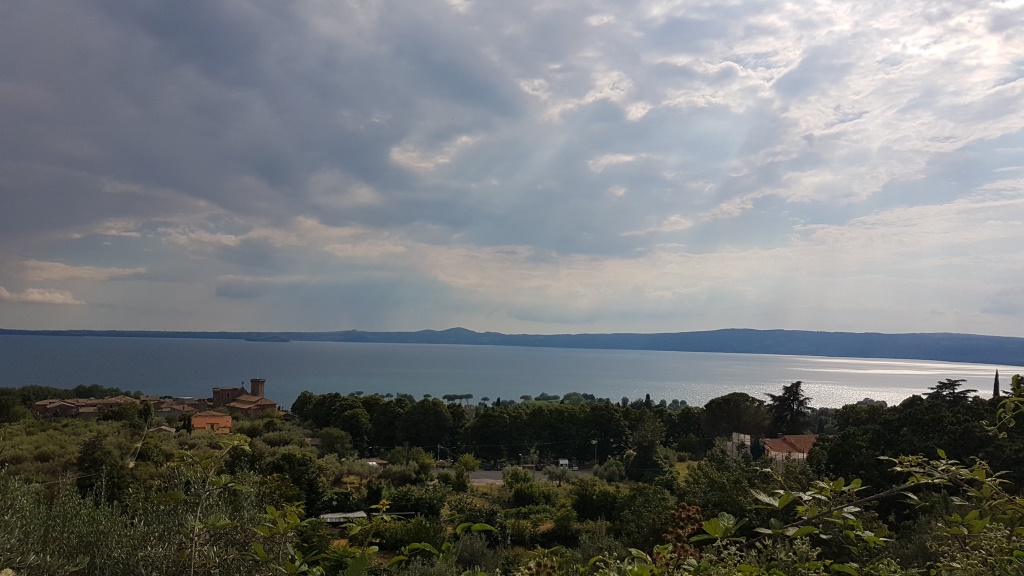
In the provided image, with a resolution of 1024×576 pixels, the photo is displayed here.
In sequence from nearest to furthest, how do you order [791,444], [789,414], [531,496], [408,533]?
[408,533]
[531,496]
[791,444]
[789,414]

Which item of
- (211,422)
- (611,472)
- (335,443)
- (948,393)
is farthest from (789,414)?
(211,422)

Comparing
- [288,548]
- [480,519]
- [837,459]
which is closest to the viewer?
[288,548]

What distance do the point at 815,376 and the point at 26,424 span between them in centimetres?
15795

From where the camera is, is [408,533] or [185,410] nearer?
[408,533]

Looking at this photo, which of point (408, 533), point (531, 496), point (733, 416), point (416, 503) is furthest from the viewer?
point (733, 416)

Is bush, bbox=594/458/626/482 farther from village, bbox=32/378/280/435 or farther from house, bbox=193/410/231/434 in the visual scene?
house, bbox=193/410/231/434

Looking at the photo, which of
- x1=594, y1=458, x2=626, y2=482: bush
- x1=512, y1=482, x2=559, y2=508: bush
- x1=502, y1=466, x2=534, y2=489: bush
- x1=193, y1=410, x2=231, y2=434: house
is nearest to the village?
x1=193, y1=410, x2=231, y2=434: house

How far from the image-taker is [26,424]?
19.5 metres

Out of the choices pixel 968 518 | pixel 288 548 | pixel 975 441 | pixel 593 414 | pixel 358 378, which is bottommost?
pixel 358 378

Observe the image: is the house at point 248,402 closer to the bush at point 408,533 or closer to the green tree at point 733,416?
the green tree at point 733,416

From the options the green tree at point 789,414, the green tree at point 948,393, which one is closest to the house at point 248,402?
the green tree at point 789,414

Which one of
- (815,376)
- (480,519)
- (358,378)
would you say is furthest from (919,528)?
(815,376)

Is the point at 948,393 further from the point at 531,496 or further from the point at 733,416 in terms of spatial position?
the point at 531,496

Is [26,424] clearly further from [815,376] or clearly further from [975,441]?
[815,376]
